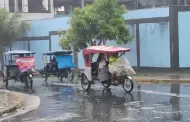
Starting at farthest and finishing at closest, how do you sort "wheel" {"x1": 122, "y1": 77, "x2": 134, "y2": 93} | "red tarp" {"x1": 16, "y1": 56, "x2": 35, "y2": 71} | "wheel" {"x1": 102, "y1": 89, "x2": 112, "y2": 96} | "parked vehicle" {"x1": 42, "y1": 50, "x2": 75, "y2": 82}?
"parked vehicle" {"x1": 42, "y1": 50, "x2": 75, "y2": 82} → "red tarp" {"x1": 16, "y1": 56, "x2": 35, "y2": 71} → "wheel" {"x1": 122, "y1": 77, "x2": 134, "y2": 93} → "wheel" {"x1": 102, "y1": 89, "x2": 112, "y2": 96}

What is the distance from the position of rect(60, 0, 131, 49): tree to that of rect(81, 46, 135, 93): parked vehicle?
24.5 ft

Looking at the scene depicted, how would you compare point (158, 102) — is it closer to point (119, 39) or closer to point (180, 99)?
point (180, 99)

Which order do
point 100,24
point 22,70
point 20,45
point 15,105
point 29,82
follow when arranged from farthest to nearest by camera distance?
point 20,45 → point 100,24 → point 29,82 → point 22,70 → point 15,105

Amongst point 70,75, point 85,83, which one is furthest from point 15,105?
point 70,75

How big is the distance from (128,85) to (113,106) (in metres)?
4.04

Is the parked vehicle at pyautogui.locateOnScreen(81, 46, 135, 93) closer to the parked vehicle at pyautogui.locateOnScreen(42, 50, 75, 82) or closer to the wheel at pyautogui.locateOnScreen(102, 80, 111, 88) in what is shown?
the wheel at pyautogui.locateOnScreen(102, 80, 111, 88)

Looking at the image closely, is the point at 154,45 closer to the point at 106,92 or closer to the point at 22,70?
the point at 22,70

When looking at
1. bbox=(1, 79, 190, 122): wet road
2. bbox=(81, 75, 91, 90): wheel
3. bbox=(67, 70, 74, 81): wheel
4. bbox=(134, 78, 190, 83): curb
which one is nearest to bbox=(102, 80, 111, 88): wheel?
bbox=(1, 79, 190, 122): wet road

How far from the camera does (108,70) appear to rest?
1742 centimetres

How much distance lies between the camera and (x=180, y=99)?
13.8m

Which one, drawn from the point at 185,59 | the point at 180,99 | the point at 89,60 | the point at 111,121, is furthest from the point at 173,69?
the point at 111,121

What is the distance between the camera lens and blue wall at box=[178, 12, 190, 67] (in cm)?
2512

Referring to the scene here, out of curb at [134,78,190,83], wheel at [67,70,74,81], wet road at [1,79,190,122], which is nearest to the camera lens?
wet road at [1,79,190,122]

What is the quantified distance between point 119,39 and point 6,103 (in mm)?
13307
